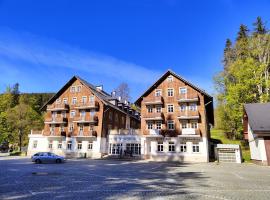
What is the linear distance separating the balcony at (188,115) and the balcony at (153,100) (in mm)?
4365

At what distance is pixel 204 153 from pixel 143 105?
45.5ft

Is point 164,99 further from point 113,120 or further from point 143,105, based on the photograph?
point 113,120

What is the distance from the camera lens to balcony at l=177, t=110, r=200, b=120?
121ft

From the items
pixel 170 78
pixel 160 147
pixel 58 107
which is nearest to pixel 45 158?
pixel 58 107


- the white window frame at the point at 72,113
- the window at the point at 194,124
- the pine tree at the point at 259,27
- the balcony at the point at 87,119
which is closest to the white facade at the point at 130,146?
the window at the point at 194,124

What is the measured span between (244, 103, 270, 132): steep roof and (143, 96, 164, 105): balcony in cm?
1411

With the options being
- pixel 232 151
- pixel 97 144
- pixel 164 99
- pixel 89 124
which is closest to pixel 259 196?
pixel 232 151

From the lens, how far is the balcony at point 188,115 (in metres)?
36.7

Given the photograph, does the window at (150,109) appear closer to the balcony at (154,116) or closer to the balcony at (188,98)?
the balcony at (154,116)

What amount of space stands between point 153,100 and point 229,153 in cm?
1563

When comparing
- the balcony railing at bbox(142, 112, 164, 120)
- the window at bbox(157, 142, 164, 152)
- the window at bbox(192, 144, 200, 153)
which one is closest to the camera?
the window at bbox(192, 144, 200, 153)

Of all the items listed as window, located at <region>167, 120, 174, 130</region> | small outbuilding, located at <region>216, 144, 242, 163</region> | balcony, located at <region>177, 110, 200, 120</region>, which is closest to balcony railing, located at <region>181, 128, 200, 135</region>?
balcony, located at <region>177, 110, 200, 120</region>

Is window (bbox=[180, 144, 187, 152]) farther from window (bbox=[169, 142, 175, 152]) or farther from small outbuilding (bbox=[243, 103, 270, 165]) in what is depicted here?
small outbuilding (bbox=[243, 103, 270, 165])

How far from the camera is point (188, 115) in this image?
37219 mm
